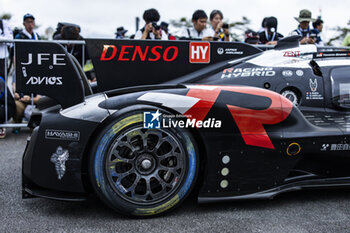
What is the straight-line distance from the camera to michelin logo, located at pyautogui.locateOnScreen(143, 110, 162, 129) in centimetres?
244

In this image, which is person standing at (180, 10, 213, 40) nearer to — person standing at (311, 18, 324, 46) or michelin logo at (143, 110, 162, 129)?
person standing at (311, 18, 324, 46)

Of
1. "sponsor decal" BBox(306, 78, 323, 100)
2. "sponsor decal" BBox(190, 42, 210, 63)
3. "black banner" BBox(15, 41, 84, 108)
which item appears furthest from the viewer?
"sponsor decal" BBox(190, 42, 210, 63)

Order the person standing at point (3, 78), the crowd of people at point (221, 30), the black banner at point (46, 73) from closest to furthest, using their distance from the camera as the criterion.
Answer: the black banner at point (46, 73) < the person standing at point (3, 78) < the crowd of people at point (221, 30)

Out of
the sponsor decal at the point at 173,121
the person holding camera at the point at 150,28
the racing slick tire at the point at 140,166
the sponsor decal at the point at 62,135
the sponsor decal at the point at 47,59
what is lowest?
the racing slick tire at the point at 140,166

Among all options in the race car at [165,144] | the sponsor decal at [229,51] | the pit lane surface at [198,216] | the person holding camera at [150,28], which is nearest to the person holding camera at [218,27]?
the person holding camera at [150,28]

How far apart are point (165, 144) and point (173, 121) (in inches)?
7.2

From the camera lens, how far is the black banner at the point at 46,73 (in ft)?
8.57

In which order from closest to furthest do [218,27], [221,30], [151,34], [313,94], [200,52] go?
Result: [313,94], [200,52], [151,34], [218,27], [221,30]

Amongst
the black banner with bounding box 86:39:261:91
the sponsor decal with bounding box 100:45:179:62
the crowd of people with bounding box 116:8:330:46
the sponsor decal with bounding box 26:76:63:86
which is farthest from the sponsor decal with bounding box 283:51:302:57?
the crowd of people with bounding box 116:8:330:46

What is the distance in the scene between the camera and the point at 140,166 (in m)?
2.50

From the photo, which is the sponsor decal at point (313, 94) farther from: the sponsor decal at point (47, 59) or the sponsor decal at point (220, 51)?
the sponsor decal at point (47, 59)

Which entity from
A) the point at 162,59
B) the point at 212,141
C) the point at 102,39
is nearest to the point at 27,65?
the point at 102,39

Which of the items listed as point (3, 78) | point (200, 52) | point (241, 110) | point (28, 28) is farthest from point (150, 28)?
point (241, 110)

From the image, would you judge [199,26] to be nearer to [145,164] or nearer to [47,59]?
[47,59]
